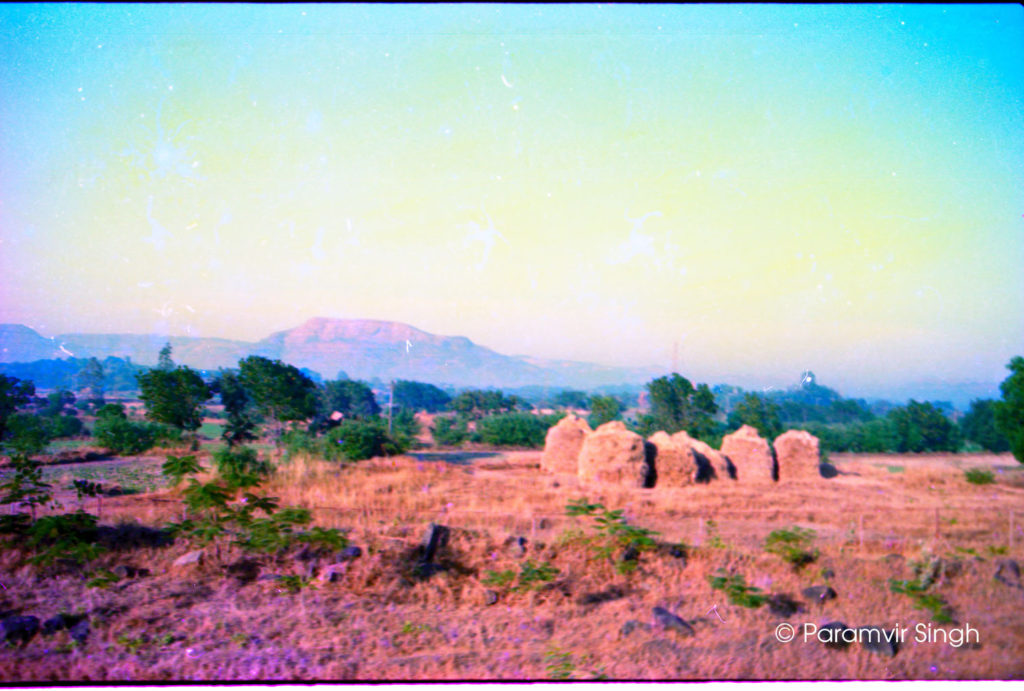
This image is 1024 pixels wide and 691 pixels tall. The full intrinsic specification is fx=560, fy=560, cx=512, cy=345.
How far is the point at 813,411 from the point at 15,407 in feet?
50.2

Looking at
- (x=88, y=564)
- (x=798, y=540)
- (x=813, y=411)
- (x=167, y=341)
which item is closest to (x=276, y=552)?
(x=88, y=564)

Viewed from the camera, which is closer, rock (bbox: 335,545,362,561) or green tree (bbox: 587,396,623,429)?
rock (bbox: 335,545,362,561)

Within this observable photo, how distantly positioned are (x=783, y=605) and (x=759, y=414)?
8.89 metres

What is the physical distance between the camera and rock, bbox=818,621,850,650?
15.2 ft

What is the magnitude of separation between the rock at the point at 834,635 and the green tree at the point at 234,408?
8.42 metres

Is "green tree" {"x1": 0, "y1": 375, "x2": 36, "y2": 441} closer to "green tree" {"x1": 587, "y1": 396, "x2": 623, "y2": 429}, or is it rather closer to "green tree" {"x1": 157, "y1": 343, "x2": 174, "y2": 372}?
"green tree" {"x1": 157, "y1": 343, "x2": 174, "y2": 372}

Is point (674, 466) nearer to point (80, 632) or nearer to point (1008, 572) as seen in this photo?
point (1008, 572)

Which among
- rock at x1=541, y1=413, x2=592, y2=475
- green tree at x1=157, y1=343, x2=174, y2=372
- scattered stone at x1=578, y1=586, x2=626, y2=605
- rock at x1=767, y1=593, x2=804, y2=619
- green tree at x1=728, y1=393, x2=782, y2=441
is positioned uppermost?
green tree at x1=157, y1=343, x2=174, y2=372

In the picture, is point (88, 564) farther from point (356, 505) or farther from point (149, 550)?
point (356, 505)

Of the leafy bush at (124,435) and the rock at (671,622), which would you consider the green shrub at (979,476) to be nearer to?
the rock at (671,622)

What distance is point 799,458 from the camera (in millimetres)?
11664

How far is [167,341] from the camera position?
8.34 metres

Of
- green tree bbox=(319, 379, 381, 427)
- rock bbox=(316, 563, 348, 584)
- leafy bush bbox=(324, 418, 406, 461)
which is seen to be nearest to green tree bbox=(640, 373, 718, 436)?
leafy bush bbox=(324, 418, 406, 461)

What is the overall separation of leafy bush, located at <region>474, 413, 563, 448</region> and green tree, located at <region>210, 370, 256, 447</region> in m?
4.50
